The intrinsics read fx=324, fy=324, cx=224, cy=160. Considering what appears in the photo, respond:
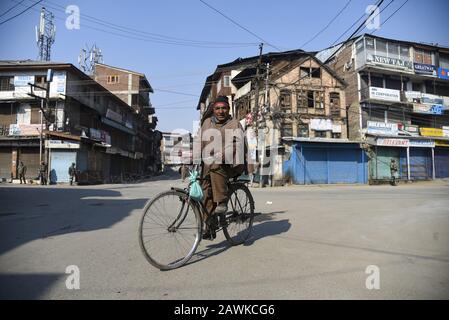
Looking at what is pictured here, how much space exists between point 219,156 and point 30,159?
91.6ft

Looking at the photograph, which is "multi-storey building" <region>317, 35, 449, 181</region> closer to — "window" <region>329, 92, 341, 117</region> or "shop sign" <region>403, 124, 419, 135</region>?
"shop sign" <region>403, 124, 419, 135</region>

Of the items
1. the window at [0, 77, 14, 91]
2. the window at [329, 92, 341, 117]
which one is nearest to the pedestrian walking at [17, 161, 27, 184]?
the window at [0, 77, 14, 91]

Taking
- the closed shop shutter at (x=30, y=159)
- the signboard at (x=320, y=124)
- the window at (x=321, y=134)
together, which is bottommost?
the closed shop shutter at (x=30, y=159)

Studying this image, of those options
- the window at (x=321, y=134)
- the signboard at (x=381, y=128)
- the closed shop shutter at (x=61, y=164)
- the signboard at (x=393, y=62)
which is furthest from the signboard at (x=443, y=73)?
the closed shop shutter at (x=61, y=164)

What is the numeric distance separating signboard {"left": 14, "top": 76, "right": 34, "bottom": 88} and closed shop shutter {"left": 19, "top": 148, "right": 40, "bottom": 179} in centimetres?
563

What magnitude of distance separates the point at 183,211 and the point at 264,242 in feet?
5.36

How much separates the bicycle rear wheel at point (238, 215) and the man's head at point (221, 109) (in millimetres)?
1016

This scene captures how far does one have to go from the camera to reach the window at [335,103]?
30016 mm

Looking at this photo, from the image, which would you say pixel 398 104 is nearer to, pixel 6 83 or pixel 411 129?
pixel 411 129

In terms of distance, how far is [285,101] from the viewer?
2888 centimetres

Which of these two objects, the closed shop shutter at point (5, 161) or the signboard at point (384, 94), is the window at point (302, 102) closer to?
the signboard at point (384, 94)

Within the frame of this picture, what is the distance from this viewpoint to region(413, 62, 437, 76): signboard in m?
31.1
